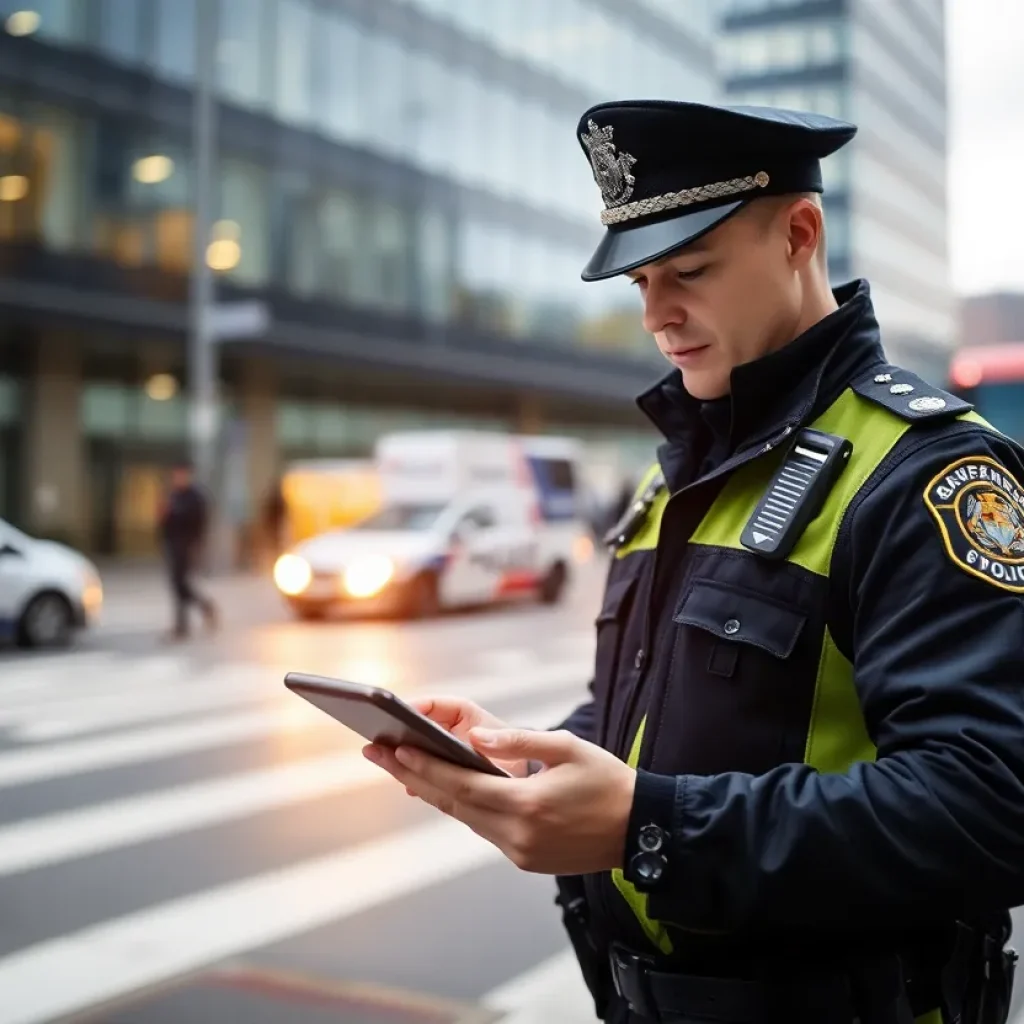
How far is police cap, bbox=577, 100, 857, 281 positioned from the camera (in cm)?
150

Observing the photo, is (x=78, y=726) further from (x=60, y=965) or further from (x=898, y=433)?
(x=898, y=433)

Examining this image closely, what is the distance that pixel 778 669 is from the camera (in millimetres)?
1409

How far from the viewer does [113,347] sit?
82.8 ft

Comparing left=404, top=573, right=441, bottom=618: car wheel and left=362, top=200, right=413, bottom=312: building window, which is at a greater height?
left=362, top=200, right=413, bottom=312: building window

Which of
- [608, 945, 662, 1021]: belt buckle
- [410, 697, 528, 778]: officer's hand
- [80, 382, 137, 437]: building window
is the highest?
[410, 697, 528, 778]: officer's hand

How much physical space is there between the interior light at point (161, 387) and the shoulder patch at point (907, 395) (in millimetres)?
27164

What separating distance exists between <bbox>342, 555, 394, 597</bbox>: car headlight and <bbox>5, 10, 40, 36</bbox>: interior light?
12.4m

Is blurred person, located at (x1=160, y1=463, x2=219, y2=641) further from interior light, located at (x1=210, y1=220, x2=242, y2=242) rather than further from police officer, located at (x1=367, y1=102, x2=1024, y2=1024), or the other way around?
interior light, located at (x1=210, y1=220, x2=242, y2=242)

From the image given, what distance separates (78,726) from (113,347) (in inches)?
709

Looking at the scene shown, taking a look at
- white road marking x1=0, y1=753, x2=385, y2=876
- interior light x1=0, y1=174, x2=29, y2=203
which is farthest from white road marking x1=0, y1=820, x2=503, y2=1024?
interior light x1=0, y1=174, x2=29, y2=203

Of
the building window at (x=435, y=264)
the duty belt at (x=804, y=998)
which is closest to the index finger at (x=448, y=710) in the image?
the duty belt at (x=804, y=998)

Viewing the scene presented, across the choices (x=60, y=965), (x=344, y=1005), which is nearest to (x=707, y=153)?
(x=344, y=1005)

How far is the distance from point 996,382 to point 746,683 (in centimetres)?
1149

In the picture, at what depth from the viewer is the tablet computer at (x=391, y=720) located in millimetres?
1328
